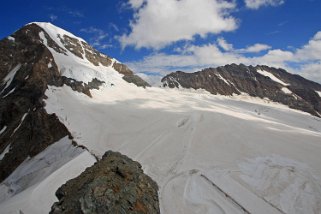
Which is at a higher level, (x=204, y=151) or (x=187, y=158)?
(x=204, y=151)

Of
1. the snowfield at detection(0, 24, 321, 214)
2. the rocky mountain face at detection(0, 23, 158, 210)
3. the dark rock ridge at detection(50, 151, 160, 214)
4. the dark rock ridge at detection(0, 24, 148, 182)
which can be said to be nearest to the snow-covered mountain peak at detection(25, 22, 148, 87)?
the rocky mountain face at detection(0, 23, 158, 210)

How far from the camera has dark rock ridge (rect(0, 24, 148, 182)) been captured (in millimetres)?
24578

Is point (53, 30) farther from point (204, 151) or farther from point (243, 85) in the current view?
point (243, 85)

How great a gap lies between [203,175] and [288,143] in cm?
856

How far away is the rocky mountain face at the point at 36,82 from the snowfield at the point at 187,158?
144cm

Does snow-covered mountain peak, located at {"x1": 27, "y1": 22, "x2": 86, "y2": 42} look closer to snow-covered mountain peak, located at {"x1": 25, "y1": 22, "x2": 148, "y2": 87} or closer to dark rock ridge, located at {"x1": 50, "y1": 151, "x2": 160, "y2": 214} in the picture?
snow-covered mountain peak, located at {"x1": 25, "y1": 22, "x2": 148, "y2": 87}

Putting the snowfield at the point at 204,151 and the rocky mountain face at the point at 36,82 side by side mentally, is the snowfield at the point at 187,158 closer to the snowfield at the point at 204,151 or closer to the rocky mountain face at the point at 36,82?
the snowfield at the point at 204,151

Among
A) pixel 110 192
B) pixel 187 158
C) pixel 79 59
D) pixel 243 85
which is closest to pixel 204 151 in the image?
pixel 187 158

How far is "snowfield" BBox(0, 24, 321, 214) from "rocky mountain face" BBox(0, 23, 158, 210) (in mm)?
1441

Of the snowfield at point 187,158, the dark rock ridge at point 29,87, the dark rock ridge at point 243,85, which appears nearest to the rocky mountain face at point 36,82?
the dark rock ridge at point 29,87

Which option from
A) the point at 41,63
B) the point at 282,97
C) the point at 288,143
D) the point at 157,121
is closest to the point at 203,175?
the point at 288,143

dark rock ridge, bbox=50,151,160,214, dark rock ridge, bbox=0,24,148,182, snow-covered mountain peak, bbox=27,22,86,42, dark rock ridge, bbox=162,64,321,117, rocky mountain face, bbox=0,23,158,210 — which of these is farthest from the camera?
dark rock ridge, bbox=162,64,321,117

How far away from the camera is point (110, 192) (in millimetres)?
8234

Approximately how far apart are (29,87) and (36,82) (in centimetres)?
105
